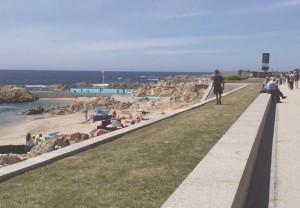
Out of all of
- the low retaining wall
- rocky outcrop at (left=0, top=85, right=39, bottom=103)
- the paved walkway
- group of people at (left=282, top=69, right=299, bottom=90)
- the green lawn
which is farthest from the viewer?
rocky outcrop at (left=0, top=85, right=39, bottom=103)

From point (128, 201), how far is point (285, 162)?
3774 mm

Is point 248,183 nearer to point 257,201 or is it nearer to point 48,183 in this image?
point 257,201

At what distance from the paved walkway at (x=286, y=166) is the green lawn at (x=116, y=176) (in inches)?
48.2

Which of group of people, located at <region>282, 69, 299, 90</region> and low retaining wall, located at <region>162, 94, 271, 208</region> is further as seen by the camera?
group of people, located at <region>282, 69, 299, 90</region>

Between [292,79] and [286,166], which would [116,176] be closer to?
[286,166]

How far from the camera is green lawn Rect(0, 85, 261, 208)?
15.4ft

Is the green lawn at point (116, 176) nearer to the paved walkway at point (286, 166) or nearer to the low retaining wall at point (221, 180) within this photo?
the low retaining wall at point (221, 180)

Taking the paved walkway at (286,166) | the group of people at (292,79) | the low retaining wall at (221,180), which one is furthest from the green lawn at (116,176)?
the group of people at (292,79)

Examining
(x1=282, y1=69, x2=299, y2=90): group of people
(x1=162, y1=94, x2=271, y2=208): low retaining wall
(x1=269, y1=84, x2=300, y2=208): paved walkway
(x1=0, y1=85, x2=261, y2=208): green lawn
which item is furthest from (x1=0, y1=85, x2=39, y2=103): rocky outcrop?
(x1=162, y1=94, x2=271, y2=208): low retaining wall

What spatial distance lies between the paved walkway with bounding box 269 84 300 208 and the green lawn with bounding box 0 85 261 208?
1.22 meters

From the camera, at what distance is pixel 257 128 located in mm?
8805

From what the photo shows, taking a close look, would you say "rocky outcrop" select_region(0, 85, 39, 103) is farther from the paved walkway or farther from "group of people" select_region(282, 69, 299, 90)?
the paved walkway

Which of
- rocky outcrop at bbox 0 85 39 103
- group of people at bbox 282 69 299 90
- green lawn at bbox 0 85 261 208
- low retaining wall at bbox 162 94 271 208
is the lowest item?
rocky outcrop at bbox 0 85 39 103

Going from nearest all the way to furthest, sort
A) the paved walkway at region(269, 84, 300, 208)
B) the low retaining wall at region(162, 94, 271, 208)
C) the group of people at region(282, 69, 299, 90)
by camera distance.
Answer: the low retaining wall at region(162, 94, 271, 208), the paved walkway at region(269, 84, 300, 208), the group of people at region(282, 69, 299, 90)
